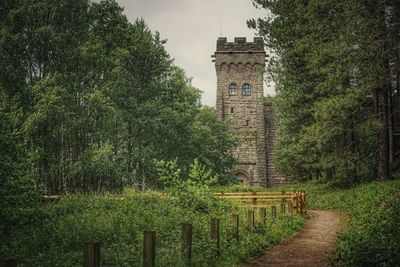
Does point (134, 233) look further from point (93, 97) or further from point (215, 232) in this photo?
point (93, 97)

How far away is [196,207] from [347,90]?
33.3 feet

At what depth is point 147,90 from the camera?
27781 millimetres

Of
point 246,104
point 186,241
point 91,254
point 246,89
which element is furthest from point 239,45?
point 91,254

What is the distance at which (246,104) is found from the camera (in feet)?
125

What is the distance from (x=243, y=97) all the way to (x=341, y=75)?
2072 cm

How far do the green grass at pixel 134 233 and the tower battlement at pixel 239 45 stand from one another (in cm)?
2699

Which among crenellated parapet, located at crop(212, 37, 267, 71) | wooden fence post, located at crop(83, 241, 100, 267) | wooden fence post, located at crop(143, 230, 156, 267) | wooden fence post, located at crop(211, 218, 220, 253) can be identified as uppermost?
crenellated parapet, located at crop(212, 37, 267, 71)

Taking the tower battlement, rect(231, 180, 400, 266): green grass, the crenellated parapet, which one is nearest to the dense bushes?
rect(231, 180, 400, 266): green grass

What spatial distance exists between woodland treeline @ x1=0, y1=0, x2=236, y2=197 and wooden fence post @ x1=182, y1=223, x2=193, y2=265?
36.1ft

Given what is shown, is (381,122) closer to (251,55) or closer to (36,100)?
(36,100)

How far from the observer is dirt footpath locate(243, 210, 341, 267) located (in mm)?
8523

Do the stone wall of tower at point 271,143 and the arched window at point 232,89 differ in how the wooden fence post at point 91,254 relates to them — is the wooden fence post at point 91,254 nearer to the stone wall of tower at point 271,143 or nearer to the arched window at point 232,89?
the stone wall of tower at point 271,143

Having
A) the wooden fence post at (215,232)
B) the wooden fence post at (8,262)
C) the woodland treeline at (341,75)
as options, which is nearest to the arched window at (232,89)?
the woodland treeline at (341,75)

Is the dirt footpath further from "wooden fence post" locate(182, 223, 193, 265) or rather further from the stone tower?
the stone tower
